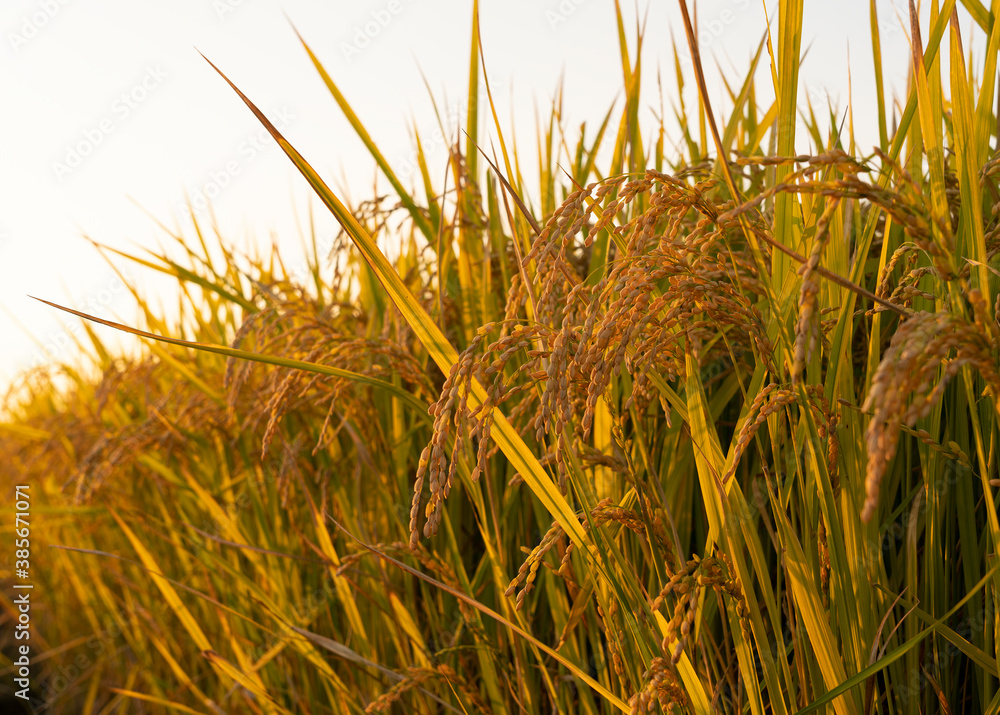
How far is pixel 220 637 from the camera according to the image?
230 cm

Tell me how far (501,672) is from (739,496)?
73 cm

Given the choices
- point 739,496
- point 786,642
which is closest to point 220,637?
point 786,642

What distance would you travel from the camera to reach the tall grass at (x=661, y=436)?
69 cm

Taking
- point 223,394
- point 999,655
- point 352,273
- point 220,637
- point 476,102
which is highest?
point 476,102

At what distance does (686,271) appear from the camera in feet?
2.26

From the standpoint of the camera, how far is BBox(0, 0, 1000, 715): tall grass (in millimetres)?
694

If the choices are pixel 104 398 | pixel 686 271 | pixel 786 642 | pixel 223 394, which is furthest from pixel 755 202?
pixel 104 398

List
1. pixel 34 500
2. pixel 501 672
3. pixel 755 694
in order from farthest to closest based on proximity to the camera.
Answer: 1. pixel 34 500
2. pixel 501 672
3. pixel 755 694

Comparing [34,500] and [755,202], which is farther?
[34,500]

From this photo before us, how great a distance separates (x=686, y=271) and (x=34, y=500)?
183 inches

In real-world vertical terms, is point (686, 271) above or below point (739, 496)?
above

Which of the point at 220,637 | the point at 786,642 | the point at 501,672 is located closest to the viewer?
the point at 786,642

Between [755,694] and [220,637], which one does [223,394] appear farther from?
[755,694]

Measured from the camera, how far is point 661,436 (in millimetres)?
1275
